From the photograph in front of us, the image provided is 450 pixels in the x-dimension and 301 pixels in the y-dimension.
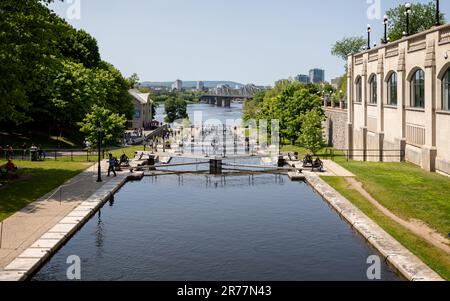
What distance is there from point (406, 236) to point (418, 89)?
23.1m

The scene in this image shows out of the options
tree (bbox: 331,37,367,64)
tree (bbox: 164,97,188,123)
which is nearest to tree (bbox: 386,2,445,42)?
tree (bbox: 331,37,367,64)

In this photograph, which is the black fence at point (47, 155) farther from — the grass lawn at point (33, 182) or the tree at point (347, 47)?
the tree at point (347, 47)

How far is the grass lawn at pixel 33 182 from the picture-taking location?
29.3 meters

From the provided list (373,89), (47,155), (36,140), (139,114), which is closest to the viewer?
(47,155)

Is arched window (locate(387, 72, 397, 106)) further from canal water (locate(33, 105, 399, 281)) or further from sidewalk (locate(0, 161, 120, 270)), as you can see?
sidewalk (locate(0, 161, 120, 270))

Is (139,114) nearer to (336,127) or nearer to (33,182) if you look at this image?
(336,127)

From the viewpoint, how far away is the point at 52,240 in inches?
863

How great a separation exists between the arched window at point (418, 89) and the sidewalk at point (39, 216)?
24392 millimetres

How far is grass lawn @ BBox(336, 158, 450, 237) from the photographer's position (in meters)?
26.3

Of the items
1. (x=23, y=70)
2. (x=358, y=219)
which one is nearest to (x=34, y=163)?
(x=23, y=70)

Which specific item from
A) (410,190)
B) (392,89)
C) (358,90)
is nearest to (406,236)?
(410,190)

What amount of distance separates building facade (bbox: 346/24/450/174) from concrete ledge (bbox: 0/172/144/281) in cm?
2262
